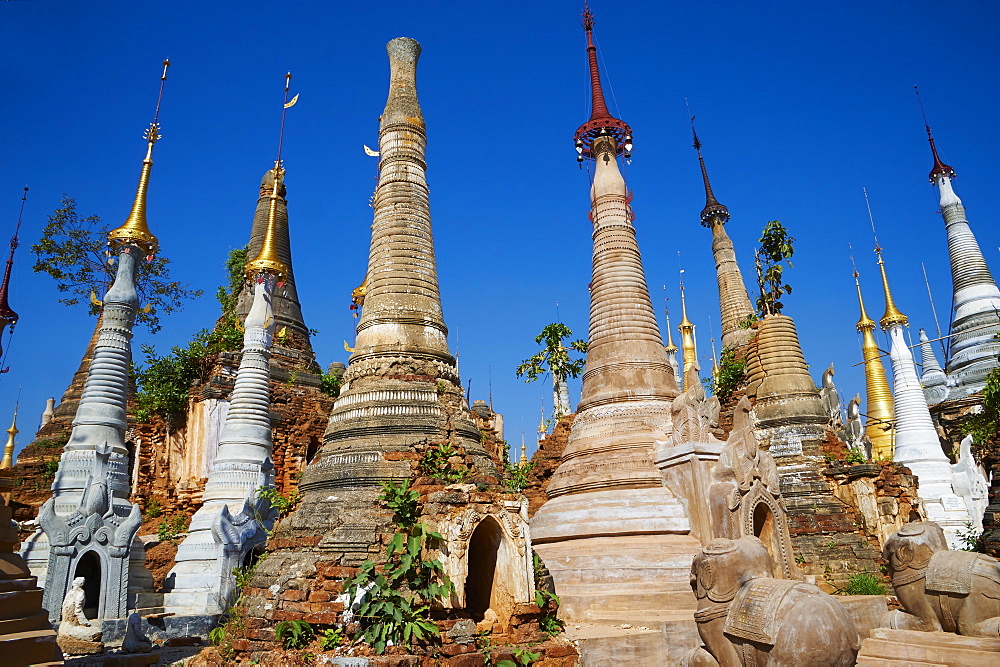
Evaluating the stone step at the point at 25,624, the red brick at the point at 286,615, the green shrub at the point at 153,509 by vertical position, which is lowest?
the red brick at the point at 286,615

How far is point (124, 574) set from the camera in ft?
43.1

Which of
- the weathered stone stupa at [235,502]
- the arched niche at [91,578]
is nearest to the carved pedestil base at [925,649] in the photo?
the weathered stone stupa at [235,502]

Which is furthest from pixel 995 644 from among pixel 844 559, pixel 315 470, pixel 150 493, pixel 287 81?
pixel 287 81

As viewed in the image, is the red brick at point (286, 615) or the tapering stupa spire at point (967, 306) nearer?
the red brick at point (286, 615)

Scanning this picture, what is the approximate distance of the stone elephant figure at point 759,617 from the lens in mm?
5844

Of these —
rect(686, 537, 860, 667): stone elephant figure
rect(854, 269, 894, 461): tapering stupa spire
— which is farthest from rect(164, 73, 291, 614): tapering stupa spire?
rect(854, 269, 894, 461): tapering stupa spire

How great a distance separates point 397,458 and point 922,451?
72.2ft

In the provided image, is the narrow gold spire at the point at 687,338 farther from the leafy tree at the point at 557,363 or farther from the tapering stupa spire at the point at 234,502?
the tapering stupa spire at the point at 234,502

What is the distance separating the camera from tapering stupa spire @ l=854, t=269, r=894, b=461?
30.1 meters

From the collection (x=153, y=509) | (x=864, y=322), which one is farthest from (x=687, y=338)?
(x=153, y=509)

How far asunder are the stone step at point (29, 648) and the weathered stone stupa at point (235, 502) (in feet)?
28.9

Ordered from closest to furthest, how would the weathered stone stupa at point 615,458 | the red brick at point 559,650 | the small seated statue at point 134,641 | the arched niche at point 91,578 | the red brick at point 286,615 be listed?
1. the red brick at point 286,615
2. the red brick at point 559,650
3. the small seated statue at point 134,641
4. the weathered stone stupa at point 615,458
5. the arched niche at point 91,578

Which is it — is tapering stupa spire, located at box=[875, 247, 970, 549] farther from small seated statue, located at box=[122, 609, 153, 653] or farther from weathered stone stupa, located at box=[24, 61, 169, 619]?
weathered stone stupa, located at box=[24, 61, 169, 619]

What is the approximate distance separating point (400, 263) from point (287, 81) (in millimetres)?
14747
